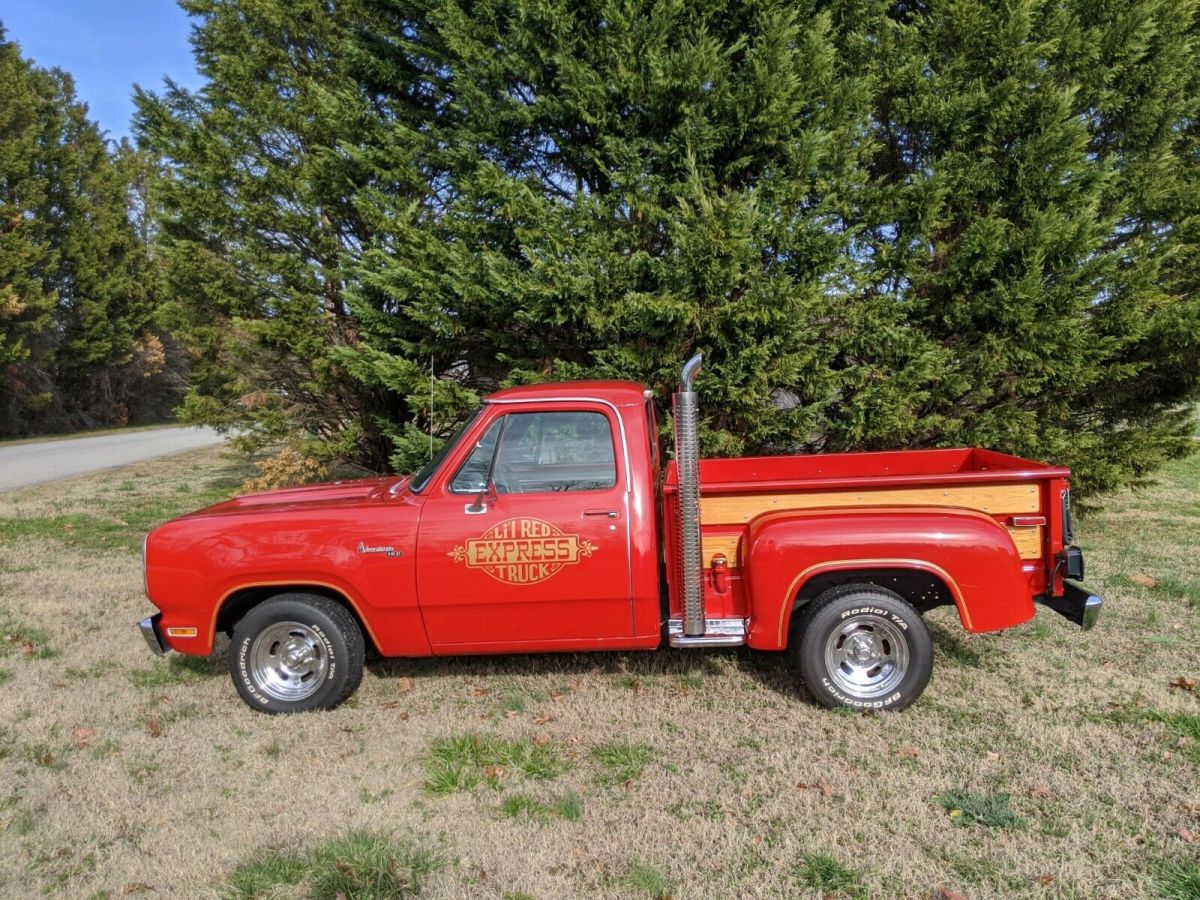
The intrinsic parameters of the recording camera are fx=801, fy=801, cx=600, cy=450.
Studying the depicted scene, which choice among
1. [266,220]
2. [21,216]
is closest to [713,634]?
[266,220]

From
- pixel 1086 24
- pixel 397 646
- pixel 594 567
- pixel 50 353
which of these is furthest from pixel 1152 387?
pixel 50 353

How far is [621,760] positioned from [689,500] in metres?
1.32

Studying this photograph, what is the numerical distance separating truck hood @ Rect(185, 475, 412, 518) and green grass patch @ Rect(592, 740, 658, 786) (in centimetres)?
183

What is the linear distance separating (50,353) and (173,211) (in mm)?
24448

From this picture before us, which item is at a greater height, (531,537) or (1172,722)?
(531,537)

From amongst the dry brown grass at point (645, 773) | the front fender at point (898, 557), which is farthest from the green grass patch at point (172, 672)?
the front fender at point (898, 557)

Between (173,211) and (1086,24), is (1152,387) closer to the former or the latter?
(1086,24)

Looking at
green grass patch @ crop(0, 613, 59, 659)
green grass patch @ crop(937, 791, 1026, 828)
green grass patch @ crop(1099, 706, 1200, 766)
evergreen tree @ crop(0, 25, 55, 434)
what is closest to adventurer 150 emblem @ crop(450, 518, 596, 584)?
green grass patch @ crop(937, 791, 1026, 828)

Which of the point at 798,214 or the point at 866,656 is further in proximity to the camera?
the point at 798,214

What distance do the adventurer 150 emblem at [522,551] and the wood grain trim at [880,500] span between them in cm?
77

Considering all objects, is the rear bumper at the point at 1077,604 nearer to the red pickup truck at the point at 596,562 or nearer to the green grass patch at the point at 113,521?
the red pickup truck at the point at 596,562

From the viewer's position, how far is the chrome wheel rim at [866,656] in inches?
166

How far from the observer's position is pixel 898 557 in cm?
408

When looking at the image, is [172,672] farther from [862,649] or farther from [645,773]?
[862,649]
